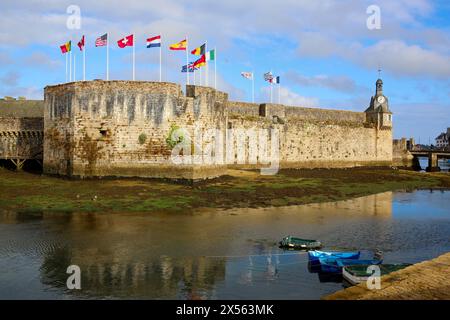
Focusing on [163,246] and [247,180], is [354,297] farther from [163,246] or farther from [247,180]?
[247,180]

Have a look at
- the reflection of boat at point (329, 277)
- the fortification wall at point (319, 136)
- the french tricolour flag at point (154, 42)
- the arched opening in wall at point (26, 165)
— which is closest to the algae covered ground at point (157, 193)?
the arched opening in wall at point (26, 165)

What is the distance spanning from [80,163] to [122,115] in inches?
146

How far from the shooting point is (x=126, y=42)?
88.5 feet

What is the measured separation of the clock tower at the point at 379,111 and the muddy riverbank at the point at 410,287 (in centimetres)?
4513

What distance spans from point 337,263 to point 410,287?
3.21 m

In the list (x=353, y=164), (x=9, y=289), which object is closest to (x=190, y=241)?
(x=9, y=289)

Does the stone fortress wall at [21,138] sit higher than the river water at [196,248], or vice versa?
the stone fortress wall at [21,138]

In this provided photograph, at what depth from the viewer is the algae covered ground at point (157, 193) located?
21406 millimetres

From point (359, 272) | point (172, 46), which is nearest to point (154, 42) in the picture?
point (172, 46)

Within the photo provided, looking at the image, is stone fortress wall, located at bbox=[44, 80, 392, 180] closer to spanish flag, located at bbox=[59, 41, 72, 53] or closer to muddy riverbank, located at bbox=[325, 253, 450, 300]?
spanish flag, located at bbox=[59, 41, 72, 53]

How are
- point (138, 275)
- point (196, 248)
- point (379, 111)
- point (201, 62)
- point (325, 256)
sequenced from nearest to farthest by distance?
point (138, 275), point (325, 256), point (196, 248), point (201, 62), point (379, 111)

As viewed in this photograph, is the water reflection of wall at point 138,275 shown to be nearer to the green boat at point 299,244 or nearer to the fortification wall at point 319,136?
the green boat at point 299,244

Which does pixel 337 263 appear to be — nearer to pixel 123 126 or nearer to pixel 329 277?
pixel 329 277

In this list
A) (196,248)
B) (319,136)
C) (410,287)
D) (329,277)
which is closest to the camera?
(410,287)
